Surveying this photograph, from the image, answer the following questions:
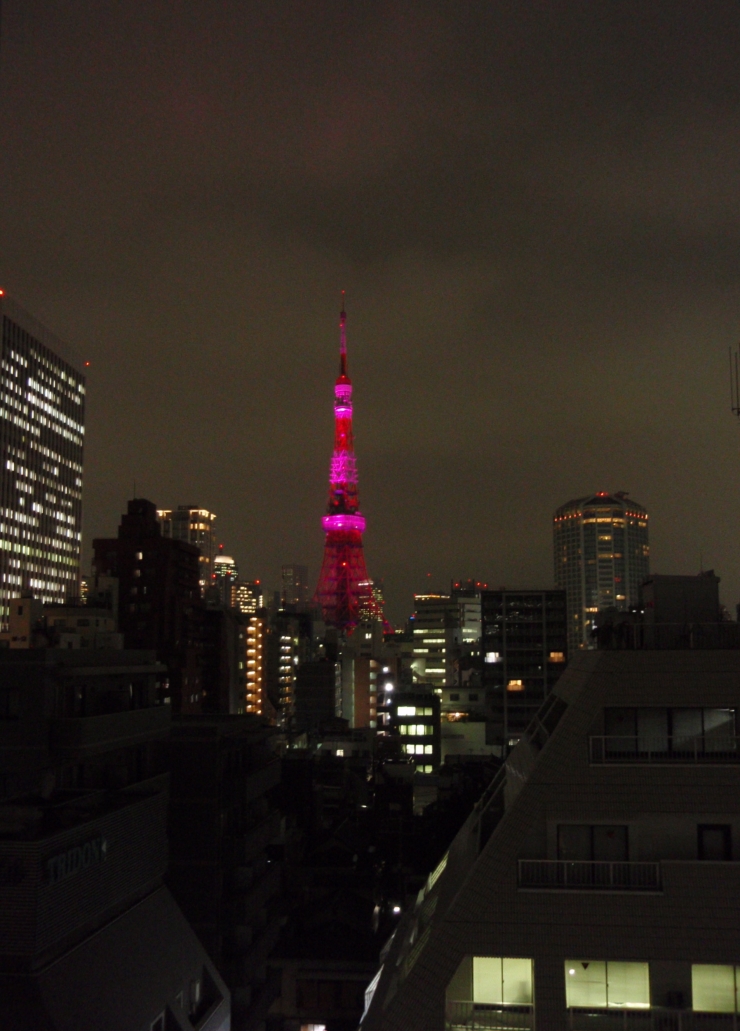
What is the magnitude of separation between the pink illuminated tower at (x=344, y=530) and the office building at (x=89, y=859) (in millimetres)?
64932

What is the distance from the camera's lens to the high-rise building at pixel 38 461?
6022 centimetres

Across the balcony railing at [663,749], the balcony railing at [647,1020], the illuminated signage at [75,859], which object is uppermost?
the balcony railing at [663,749]

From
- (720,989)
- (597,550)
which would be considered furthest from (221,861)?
(597,550)

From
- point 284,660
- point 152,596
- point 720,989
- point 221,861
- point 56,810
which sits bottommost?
point 221,861

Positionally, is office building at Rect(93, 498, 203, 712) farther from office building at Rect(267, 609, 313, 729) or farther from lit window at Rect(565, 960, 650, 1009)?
lit window at Rect(565, 960, 650, 1009)

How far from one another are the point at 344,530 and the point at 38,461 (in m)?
26.9

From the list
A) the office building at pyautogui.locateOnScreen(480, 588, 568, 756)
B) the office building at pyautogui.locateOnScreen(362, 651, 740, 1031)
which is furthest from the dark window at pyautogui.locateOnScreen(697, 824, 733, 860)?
the office building at pyautogui.locateOnScreen(480, 588, 568, 756)

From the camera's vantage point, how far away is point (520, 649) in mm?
49000

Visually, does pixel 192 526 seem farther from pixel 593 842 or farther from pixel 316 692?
pixel 593 842

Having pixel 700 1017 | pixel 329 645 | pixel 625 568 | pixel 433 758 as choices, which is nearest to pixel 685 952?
pixel 700 1017

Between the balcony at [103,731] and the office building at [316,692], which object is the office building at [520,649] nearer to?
the office building at [316,692]

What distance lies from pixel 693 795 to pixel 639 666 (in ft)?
2.79

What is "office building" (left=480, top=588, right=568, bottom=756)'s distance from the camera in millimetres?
47750

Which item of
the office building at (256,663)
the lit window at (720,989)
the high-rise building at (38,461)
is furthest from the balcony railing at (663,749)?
the high-rise building at (38,461)
